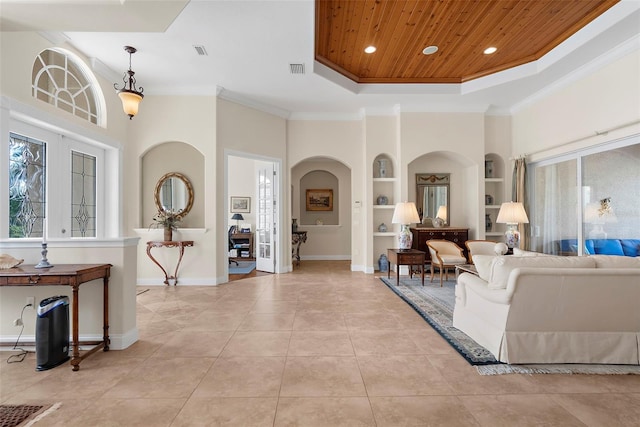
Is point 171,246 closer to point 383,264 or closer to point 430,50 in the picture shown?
point 383,264

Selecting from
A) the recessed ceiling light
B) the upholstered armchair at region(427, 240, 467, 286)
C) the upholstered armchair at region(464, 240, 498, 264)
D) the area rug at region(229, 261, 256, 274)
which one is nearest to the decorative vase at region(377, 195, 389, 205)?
the upholstered armchair at region(427, 240, 467, 286)

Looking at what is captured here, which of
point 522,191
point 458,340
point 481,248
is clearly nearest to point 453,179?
point 522,191

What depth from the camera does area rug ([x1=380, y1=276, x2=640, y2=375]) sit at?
8.02 feet

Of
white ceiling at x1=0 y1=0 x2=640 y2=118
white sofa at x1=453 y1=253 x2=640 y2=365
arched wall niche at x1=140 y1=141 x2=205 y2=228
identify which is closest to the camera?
white sofa at x1=453 y1=253 x2=640 y2=365

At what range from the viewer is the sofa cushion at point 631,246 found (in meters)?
4.18

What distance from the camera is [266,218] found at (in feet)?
22.9

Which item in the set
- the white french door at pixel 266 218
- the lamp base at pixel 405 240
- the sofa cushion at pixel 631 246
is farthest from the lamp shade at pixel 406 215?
the sofa cushion at pixel 631 246

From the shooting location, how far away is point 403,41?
14.9ft

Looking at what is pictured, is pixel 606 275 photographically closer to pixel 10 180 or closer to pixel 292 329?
pixel 292 329

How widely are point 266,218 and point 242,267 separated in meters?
1.49

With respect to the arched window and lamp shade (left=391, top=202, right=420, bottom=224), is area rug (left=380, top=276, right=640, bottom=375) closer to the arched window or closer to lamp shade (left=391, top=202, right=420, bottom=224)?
lamp shade (left=391, top=202, right=420, bottom=224)

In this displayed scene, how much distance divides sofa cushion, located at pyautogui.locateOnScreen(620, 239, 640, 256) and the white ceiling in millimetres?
2500

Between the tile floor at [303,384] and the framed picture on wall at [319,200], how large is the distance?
18.8 feet

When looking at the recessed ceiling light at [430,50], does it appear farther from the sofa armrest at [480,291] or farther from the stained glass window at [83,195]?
the stained glass window at [83,195]
